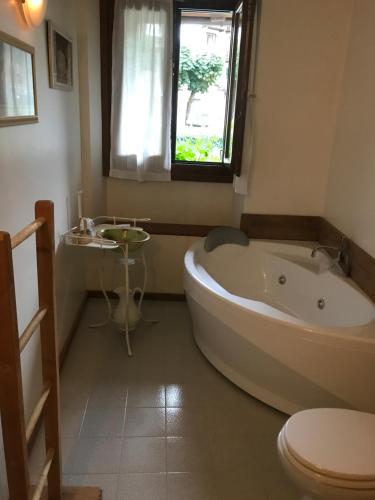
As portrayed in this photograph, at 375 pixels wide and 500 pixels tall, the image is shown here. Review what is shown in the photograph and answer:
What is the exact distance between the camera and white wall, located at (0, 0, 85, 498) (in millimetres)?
1545

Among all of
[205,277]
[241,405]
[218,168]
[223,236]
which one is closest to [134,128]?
[218,168]

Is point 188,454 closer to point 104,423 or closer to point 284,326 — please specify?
point 104,423

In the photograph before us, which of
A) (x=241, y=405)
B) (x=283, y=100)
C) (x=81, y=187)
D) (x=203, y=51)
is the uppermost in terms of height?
(x=203, y=51)

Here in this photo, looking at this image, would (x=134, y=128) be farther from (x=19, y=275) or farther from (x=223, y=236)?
(x=19, y=275)

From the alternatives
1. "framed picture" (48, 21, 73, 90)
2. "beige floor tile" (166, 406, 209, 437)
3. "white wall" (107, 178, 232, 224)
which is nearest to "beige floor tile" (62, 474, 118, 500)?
"beige floor tile" (166, 406, 209, 437)

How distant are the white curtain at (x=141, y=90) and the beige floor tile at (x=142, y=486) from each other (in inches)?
82.1

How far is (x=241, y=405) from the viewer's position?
2.19 meters

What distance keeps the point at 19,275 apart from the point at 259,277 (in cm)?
178

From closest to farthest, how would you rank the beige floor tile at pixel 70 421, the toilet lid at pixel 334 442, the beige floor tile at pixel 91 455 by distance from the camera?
the toilet lid at pixel 334 442 < the beige floor tile at pixel 91 455 < the beige floor tile at pixel 70 421

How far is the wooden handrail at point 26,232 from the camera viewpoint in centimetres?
110

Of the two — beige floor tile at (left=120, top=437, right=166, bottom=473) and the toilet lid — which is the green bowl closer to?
beige floor tile at (left=120, top=437, right=166, bottom=473)

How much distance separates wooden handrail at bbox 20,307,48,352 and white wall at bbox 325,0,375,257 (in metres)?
1.71

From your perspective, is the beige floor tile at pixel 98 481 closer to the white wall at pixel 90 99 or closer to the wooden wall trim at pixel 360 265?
the wooden wall trim at pixel 360 265

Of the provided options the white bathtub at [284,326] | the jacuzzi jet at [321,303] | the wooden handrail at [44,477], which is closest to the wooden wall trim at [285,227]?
the white bathtub at [284,326]
